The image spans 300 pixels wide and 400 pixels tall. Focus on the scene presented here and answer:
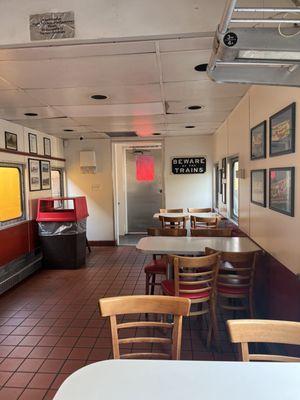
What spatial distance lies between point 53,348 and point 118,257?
305 centimetres

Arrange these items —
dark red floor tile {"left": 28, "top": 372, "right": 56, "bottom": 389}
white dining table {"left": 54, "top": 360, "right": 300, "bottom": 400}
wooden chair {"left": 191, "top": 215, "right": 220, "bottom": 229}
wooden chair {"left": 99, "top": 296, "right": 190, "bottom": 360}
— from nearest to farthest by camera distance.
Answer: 1. white dining table {"left": 54, "top": 360, "right": 300, "bottom": 400}
2. wooden chair {"left": 99, "top": 296, "right": 190, "bottom": 360}
3. dark red floor tile {"left": 28, "top": 372, "right": 56, "bottom": 389}
4. wooden chair {"left": 191, "top": 215, "right": 220, "bottom": 229}

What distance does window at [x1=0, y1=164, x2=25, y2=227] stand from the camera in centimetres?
427

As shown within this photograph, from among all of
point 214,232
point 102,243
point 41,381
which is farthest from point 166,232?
point 102,243

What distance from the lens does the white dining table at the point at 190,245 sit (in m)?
3.04

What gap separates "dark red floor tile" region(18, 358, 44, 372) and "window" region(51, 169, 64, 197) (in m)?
3.99

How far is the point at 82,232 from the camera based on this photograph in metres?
5.29

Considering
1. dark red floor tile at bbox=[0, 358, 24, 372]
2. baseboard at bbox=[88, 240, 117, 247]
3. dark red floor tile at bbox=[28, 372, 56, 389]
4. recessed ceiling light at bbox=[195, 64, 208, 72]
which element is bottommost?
dark red floor tile at bbox=[28, 372, 56, 389]

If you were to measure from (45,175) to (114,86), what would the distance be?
3.21 metres

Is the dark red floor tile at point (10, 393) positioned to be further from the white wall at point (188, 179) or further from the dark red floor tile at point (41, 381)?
the white wall at point (188, 179)

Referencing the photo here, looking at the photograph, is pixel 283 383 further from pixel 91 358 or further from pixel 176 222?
pixel 176 222

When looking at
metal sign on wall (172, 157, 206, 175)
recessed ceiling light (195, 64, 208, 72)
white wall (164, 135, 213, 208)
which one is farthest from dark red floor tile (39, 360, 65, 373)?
metal sign on wall (172, 157, 206, 175)

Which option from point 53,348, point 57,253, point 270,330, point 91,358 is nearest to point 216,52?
point 270,330

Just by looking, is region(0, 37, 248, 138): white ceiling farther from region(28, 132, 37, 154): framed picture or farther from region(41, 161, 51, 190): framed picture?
region(41, 161, 51, 190): framed picture

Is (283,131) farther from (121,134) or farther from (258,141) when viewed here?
(121,134)
